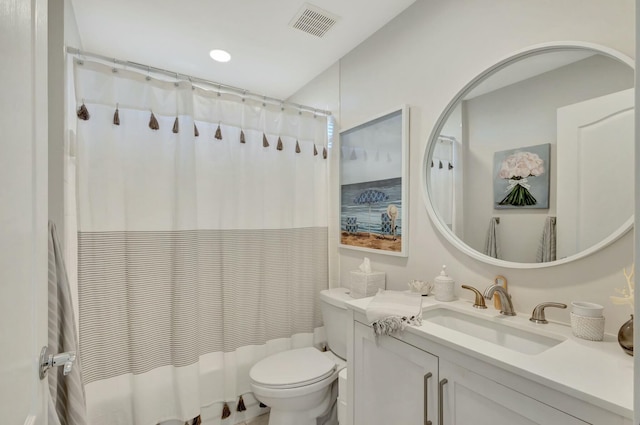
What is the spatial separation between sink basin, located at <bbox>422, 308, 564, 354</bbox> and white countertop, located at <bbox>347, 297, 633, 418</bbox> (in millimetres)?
29

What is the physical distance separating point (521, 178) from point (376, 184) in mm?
844

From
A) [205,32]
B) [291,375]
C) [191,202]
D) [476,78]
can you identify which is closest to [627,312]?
[476,78]

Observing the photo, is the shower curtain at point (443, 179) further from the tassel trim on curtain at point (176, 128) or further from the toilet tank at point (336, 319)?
the toilet tank at point (336, 319)

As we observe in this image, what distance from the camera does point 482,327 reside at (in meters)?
1.25

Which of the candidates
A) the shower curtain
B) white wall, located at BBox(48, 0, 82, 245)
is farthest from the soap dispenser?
white wall, located at BBox(48, 0, 82, 245)

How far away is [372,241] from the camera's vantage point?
1974 mm

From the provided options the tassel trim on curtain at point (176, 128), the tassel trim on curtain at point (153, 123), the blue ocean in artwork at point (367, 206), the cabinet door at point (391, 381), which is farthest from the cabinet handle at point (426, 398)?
the tassel trim on curtain at point (153, 123)

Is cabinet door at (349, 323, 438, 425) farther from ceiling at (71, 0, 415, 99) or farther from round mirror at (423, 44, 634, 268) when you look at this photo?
ceiling at (71, 0, 415, 99)

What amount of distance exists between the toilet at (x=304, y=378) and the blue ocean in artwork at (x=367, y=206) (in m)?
0.50

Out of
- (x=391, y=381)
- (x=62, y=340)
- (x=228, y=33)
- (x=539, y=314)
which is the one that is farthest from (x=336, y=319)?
(x=228, y=33)

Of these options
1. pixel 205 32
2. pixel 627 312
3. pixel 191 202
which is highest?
pixel 205 32

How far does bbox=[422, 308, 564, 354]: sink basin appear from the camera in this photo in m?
1.08

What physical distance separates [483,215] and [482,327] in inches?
19.3

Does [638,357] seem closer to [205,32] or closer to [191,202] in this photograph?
[191,202]
